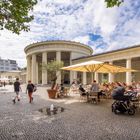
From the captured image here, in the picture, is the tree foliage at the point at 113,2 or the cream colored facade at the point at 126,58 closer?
the tree foliage at the point at 113,2

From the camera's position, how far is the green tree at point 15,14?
7.87 metres

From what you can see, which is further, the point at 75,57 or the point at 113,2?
the point at 75,57

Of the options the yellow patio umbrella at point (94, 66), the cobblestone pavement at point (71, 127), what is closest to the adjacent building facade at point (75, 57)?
the yellow patio umbrella at point (94, 66)

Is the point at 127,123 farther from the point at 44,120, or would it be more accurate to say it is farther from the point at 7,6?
the point at 7,6

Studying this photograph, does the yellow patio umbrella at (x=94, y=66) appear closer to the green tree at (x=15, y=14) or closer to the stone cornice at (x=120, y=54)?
the green tree at (x=15, y=14)

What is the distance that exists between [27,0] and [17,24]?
1230mm

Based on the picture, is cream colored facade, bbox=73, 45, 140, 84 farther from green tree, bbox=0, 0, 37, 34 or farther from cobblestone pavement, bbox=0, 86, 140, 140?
green tree, bbox=0, 0, 37, 34

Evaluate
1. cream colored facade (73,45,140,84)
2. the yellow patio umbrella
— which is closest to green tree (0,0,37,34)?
the yellow patio umbrella

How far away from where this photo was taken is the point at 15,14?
813 centimetres

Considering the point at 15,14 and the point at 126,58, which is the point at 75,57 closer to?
the point at 126,58

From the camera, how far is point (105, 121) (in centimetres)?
827

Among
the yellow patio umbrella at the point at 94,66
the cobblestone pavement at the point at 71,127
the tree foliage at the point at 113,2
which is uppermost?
the tree foliage at the point at 113,2

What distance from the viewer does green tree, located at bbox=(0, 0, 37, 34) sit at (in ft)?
25.8

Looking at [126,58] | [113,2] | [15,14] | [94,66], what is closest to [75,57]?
[126,58]
